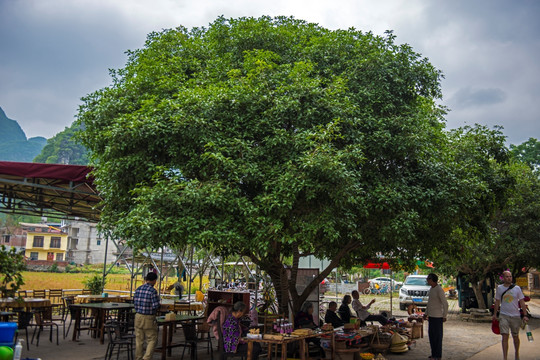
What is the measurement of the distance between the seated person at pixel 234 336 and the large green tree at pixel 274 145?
1.26m

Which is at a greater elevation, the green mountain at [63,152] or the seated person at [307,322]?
the green mountain at [63,152]

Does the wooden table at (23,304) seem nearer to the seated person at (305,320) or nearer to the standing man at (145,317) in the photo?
the standing man at (145,317)

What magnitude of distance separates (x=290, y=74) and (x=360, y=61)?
6.11 feet

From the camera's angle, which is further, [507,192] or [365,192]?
[507,192]

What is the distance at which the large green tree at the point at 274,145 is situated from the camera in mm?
7801

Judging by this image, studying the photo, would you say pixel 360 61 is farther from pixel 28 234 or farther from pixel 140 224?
pixel 28 234


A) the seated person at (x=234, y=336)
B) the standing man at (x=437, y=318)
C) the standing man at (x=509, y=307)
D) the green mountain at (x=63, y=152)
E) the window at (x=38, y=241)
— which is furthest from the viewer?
the green mountain at (x=63, y=152)

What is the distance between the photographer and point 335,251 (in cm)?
1152

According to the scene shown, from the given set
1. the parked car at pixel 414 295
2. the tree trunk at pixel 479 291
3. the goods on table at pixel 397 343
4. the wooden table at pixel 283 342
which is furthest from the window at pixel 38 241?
the wooden table at pixel 283 342

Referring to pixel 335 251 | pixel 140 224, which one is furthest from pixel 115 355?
pixel 335 251

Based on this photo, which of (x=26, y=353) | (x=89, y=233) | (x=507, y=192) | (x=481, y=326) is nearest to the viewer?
(x=26, y=353)

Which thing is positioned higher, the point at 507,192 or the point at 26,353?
the point at 507,192

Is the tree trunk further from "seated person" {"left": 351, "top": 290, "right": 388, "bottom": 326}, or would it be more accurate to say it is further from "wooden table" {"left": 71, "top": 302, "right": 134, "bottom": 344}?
"wooden table" {"left": 71, "top": 302, "right": 134, "bottom": 344}

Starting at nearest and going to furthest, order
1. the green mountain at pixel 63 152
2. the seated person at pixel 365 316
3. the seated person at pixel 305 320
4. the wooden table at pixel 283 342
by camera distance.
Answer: the wooden table at pixel 283 342 → the seated person at pixel 305 320 → the seated person at pixel 365 316 → the green mountain at pixel 63 152
